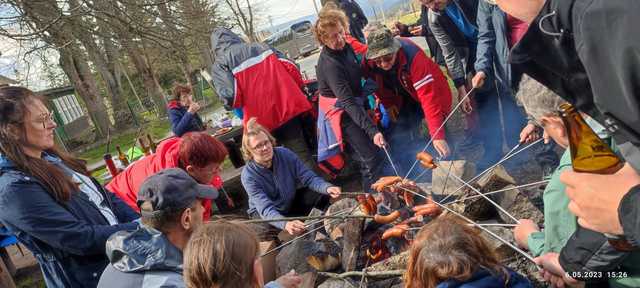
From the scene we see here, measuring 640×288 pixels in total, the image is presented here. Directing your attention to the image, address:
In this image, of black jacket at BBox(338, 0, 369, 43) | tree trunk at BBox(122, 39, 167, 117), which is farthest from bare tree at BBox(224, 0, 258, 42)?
black jacket at BBox(338, 0, 369, 43)

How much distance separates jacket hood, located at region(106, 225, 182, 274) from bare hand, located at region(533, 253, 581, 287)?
1.68 metres

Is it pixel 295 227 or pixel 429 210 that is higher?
pixel 429 210

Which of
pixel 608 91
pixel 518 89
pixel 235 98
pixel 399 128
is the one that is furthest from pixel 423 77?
pixel 608 91

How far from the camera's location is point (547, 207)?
1.67 m

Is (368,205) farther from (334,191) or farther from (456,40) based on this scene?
(456,40)

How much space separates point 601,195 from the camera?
101cm

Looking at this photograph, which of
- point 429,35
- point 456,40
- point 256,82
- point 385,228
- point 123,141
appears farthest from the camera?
point 123,141

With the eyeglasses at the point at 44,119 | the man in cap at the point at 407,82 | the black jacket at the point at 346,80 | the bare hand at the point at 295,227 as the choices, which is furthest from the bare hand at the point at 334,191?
the eyeglasses at the point at 44,119

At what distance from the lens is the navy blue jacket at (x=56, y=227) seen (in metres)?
2.15

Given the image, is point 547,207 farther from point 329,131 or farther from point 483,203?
point 329,131

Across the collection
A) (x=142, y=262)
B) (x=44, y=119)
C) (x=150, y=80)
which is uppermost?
(x=150, y=80)

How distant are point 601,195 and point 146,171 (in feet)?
10.3

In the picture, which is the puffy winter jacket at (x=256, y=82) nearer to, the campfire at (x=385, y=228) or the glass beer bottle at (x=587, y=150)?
the campfire at (x=385, y=228)

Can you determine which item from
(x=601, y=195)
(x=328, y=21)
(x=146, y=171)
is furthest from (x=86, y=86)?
(x=601, y=195)
